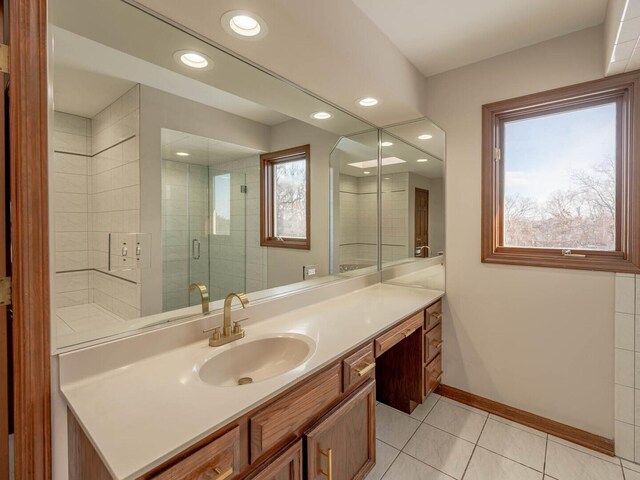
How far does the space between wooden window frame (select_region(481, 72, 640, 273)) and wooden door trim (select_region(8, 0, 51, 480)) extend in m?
2.33

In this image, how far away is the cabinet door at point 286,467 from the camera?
953 millimetres

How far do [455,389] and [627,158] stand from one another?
1826 millimetres

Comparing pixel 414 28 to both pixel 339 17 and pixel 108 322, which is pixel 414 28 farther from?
pixel 108 322

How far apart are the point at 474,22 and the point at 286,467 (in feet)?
7.66

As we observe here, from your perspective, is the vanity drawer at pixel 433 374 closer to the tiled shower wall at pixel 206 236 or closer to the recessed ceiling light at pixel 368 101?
the tiled shower wall at pixel 206 236

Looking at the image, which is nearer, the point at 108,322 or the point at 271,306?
the point at 108,322

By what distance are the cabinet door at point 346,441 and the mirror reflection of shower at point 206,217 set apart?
0.76 m

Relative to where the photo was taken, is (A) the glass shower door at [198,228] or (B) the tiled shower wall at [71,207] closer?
(B) the tiled shower wall at [71,207]

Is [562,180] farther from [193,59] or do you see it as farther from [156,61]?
[156,61]

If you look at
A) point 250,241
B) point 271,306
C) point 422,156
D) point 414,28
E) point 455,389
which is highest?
point 414,28

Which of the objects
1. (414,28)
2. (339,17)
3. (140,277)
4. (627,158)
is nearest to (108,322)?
(140,277)

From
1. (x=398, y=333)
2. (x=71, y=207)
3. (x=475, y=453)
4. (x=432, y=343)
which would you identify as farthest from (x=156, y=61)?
(x=475, y=453)

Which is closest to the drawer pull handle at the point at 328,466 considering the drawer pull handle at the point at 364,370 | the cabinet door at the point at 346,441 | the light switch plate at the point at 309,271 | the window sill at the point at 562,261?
the cabinet door at the point at 346,441

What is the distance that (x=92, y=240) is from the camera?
1083 millimetres
